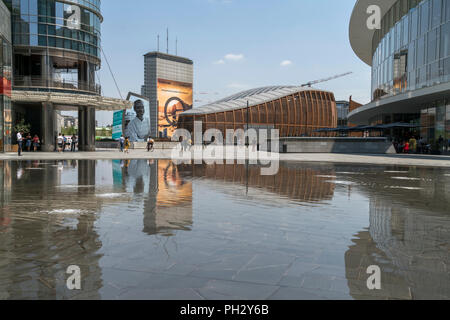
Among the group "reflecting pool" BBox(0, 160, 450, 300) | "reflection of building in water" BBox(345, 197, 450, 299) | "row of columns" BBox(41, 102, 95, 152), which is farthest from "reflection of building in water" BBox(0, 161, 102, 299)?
"row of columns" BBox(41, 102, 95, 152)

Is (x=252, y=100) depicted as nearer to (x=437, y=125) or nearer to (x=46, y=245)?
(x=437, y=125)

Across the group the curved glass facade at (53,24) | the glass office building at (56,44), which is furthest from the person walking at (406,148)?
the curved glass facade at (53,24)

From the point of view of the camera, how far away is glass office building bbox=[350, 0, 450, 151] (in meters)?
27.7

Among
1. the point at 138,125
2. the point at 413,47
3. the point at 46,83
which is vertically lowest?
the point at 138,125

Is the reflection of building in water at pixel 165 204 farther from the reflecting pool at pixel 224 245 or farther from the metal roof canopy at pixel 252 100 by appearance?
the metal roof canopy at pixel 252 100

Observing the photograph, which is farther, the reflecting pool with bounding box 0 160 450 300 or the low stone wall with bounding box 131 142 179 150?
the low stone wall with bounding box 131 142 179 150

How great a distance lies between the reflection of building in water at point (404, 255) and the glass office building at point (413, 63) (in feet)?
75.2

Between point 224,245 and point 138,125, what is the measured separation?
61477 millimetres

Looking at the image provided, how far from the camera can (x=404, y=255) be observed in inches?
180

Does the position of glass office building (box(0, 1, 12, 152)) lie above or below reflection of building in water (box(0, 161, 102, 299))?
above

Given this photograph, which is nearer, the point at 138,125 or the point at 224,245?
the point at 224,245

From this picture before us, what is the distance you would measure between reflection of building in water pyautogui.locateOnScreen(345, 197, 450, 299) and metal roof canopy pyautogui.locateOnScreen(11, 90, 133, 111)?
33.5 m

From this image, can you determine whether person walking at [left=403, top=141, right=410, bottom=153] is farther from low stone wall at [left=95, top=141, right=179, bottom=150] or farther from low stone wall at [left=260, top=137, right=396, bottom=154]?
low stone wall at [left=95, top=141, right=179, bottom=150]

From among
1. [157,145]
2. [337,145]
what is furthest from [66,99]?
[337,145]
